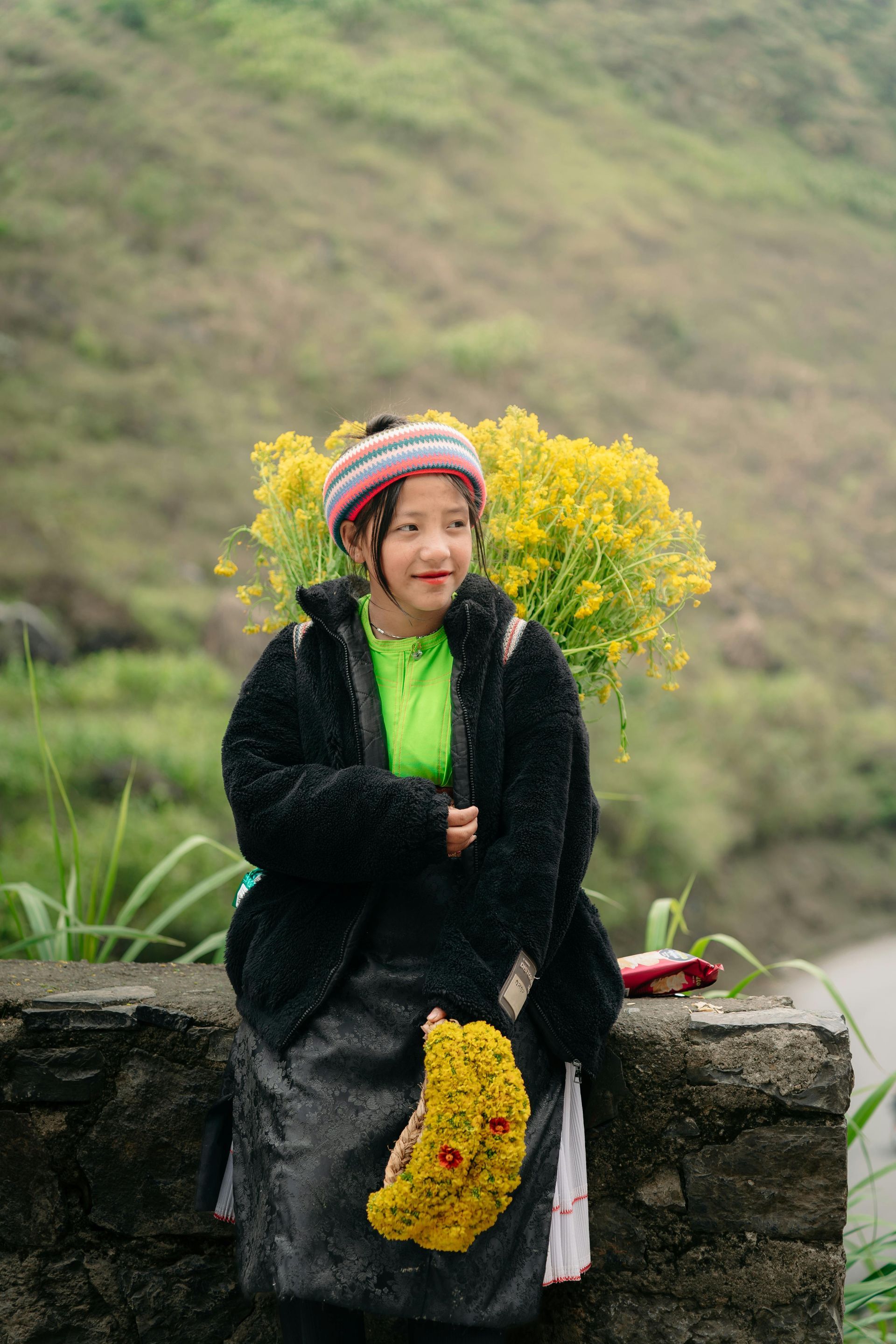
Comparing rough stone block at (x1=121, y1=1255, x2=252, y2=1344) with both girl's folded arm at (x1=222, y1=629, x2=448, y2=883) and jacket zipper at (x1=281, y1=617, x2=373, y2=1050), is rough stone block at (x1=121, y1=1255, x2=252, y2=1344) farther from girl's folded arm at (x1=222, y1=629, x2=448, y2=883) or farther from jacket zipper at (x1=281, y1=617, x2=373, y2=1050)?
girl's folded arm at (x1=222, y1=629, x2=448, y2=883)

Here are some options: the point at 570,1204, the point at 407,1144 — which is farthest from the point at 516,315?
the point at 407,1144

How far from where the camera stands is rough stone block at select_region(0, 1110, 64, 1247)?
1644 millimetres

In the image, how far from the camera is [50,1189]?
165cm

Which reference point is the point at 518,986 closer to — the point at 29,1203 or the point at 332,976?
the point at 332,976

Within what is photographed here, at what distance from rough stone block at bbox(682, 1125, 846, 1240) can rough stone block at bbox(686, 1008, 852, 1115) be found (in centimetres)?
5

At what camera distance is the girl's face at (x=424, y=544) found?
1.37 meters

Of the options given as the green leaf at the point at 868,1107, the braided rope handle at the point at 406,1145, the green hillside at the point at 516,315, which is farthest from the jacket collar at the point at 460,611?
the green hillside at the point at 516,315

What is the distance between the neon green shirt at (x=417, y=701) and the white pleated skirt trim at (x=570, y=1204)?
47 cm

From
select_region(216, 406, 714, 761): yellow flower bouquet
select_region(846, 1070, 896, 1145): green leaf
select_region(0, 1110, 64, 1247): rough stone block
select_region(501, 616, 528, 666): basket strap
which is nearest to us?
select_region(501, 616, 528, 666): basket strap

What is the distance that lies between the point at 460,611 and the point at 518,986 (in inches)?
20.3

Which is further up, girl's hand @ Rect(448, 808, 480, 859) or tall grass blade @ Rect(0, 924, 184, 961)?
girl's hand @ Rect(448, 808, 480, 859)

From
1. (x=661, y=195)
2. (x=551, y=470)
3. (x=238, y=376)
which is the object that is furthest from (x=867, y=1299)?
(x=661, y=195)

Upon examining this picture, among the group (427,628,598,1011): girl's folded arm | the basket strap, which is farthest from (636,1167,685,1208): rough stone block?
the basket strap

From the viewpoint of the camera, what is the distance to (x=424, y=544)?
4.49 feet
